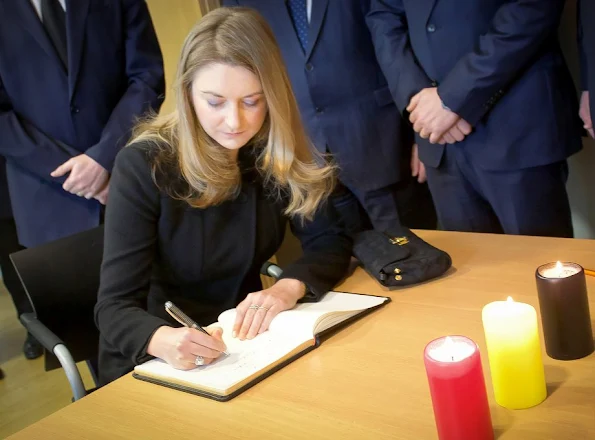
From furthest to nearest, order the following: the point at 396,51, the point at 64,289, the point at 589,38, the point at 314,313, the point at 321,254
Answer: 1. the point at 396,51
2. the point at 589,38
3. the point at 64,289
4. the point at 321,254
5. the point at 314,313

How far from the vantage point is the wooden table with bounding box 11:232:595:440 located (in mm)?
1019

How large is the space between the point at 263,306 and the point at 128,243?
369 millimetres

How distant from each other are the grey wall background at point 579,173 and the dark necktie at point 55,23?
62.9 inches

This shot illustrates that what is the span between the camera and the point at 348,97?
257 centimetres

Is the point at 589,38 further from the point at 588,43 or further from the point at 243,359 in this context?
the point at 243,359

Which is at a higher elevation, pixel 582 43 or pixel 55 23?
pixel 55 23

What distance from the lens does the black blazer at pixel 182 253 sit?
1602mm

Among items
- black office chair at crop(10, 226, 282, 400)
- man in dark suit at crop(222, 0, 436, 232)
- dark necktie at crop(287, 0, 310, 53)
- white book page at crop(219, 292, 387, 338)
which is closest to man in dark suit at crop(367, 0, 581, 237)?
man in dark suit at crop(222, 0, 436, 232)

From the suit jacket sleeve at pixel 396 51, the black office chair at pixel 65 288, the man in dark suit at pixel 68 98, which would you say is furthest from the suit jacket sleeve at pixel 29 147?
the suit jacket sleeve at pixel 396 51

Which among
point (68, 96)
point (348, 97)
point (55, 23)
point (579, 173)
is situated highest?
point (55, 23)

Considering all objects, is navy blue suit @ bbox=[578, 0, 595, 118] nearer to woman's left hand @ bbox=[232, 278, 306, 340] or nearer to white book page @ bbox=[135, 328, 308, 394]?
woman's left hand @ bbox=[232, 278, 306, 340]

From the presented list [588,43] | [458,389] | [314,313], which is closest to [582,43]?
[588,43]

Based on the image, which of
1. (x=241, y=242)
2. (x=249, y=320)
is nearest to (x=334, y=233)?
(x=241, y=242)

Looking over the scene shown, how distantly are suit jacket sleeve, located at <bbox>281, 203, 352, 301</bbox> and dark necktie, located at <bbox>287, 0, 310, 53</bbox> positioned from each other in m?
0.90
